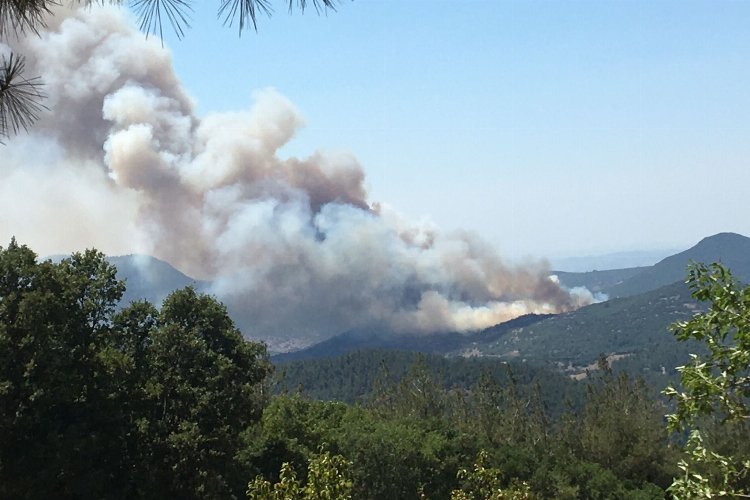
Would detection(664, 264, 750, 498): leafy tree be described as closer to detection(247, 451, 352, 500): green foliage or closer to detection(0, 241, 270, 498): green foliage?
detection(247, 451, 352, 500): green foliage

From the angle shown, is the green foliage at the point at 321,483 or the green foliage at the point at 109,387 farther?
the green foliage at the point at 109,387

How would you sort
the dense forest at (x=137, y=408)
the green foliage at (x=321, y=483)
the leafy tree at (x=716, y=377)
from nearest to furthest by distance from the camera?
the leafy tree at (x=716, y=377) → the green foliage at (x=321, y=483) → the dense forest at (x=137, y=408)

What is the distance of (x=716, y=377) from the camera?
30.7ft

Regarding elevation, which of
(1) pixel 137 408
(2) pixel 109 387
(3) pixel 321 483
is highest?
(2) pixel 109 387

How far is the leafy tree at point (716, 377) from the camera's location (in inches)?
352

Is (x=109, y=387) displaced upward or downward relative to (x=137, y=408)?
upward

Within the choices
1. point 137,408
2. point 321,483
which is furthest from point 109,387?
point 321,483

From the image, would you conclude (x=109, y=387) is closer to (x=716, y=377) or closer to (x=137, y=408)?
(x=137, y=408)

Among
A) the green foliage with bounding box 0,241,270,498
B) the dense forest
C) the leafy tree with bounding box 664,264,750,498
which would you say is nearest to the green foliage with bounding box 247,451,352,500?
the dense forest

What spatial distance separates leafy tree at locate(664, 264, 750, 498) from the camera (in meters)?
8.95

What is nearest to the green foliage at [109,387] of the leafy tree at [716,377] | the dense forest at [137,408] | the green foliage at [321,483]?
the dense forest at [137,408]

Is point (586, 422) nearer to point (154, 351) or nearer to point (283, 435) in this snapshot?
point (283, 435)

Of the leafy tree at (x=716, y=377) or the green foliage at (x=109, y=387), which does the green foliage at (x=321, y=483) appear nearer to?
the leafy tree at (x=716, y=377)

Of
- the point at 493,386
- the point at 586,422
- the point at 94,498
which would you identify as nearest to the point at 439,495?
the point at 94,498
